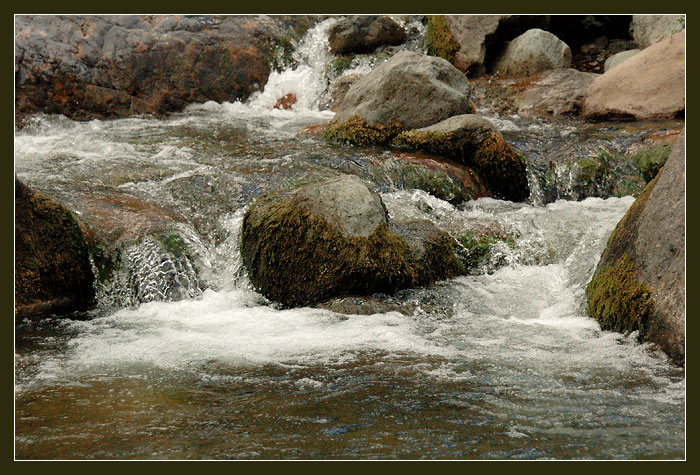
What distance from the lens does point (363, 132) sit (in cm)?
1107

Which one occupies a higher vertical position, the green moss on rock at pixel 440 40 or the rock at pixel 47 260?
the green moss on rock at pixel 440 40

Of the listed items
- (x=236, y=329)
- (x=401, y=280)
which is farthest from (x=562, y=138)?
(x=236, y=329)

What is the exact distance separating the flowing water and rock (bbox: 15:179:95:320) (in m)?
0.22

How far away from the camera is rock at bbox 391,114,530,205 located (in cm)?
1008

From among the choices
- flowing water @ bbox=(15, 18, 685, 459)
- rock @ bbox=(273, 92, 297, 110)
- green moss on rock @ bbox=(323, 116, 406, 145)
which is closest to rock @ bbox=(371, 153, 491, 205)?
flowing water @ bbox=(15, 18, 685, 459)

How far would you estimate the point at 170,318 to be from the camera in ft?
22.4

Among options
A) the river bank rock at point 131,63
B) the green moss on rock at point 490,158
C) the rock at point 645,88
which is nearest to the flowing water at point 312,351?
the green moss on rock at point 490,158

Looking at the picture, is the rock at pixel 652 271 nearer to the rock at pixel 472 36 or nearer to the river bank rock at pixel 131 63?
the rock at pixel 472 36

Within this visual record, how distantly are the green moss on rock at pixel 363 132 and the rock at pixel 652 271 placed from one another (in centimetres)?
511

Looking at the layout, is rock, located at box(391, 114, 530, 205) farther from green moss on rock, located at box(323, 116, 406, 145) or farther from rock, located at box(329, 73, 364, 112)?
rock, located at box(329, 73, 364, 112)

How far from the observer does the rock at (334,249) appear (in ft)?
23.1

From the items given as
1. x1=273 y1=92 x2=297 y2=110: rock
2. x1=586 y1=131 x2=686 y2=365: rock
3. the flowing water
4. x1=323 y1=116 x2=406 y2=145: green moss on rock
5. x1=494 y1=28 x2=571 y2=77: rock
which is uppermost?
x1=494 y1=28 x2=571 y2=77: rock

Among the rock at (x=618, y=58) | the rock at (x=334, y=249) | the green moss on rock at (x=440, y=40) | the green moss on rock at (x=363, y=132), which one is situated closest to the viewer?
the rock at (x=334, y=249)

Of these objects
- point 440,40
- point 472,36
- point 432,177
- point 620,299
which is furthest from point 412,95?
point 620,299
